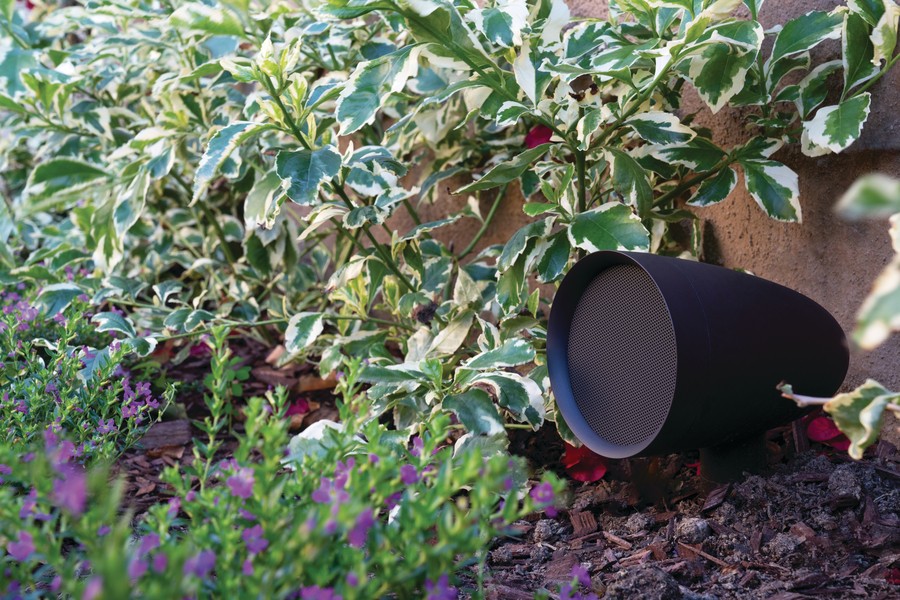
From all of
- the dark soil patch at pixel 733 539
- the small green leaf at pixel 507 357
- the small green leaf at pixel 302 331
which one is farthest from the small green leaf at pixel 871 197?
the small green leaf at pixel 302 331

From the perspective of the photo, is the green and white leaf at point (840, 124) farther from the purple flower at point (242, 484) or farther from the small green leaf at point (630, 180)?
the purple flower at point (242, 484)

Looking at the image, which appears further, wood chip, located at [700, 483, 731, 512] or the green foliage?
wood chip, located at [700, 483, 731, 512]

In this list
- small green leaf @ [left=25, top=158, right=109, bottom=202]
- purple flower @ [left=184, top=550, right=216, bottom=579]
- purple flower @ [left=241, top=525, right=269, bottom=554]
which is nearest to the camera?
purple flower @ [left=184, top=550, right=216, bottom=579]

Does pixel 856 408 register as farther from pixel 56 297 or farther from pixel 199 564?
pixel 56 297

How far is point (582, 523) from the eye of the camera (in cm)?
155

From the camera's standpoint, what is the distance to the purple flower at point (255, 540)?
0.82 m

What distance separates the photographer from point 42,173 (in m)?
2.34

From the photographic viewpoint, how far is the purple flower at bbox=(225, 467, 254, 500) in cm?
86

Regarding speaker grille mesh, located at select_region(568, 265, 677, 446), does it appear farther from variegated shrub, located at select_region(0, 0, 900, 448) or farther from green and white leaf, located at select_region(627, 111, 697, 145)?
green and white leaf, located at select_region(627, 111, 697, 145)

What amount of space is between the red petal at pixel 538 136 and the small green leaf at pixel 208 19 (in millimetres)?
697

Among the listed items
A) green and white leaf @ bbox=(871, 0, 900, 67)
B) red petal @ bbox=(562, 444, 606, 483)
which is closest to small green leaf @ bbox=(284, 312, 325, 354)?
red petal @ bbox=(562, 444, 606, 483)

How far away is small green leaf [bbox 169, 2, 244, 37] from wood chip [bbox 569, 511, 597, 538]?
1.22m

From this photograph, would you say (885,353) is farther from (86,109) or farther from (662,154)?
(86,109)

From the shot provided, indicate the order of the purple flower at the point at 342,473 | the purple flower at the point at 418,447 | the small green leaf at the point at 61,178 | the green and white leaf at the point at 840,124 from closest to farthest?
the purple flower at the point at 342,473 → the purple flower at the point at 418,447 → the green and white leaf at the point at 840,124 → the small green leaf at the point at 61,178
